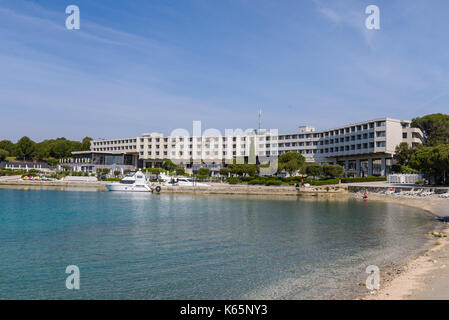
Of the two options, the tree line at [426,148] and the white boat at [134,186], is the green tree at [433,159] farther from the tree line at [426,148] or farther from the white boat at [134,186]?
the white boat at [134,186]

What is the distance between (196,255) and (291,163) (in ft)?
260

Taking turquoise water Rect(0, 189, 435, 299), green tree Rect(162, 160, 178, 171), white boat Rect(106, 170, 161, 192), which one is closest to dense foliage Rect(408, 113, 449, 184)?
turquoise water Rect(0, 189, 435, 299)

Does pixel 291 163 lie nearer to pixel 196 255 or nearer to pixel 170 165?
pixel 170 165

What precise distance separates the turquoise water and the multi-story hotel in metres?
67.4

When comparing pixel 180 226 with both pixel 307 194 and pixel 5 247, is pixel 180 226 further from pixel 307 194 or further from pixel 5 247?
pixel 307 194

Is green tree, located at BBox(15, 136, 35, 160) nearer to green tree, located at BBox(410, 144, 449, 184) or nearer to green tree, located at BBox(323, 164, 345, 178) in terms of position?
green tree, located at BBox(323, 164, 345, 178)

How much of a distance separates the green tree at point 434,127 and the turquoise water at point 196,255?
65538mm

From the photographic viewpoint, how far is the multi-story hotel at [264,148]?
96812 mm

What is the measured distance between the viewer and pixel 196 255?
20.3 meters

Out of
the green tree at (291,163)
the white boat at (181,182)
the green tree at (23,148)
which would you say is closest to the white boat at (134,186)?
the white boat at (181,182)

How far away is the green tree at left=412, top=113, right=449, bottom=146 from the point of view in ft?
297

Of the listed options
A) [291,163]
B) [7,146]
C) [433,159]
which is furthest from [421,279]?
[7,146]

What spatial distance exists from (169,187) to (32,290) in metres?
74.8
